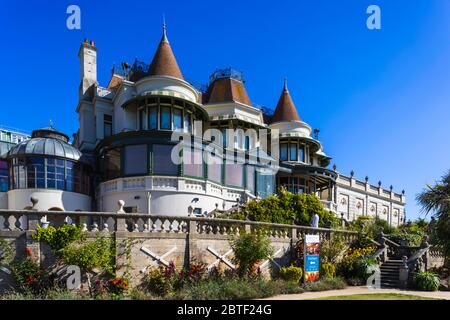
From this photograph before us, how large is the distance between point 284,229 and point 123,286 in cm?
875

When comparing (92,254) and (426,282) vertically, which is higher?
(92,254)

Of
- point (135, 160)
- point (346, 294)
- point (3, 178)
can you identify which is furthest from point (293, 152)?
point (3, 178)

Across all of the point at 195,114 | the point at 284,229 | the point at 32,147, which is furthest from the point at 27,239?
the point at 195,114

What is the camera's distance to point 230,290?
1290 centimetres

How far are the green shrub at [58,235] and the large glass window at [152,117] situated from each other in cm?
1397

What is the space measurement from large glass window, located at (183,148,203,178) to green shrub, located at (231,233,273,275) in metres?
9.31

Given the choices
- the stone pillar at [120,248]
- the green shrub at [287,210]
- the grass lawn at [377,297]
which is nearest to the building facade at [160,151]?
the green shrub at [287,210]

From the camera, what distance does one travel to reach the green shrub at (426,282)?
16625 mm

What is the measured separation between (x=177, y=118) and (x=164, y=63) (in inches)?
209

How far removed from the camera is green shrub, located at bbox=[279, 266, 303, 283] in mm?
15625

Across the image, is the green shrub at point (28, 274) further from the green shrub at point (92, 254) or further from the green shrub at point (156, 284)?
the green shrub at point (156, 284)

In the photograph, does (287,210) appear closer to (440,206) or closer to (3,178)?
(440,206)

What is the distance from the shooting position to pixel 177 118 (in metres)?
25.1
